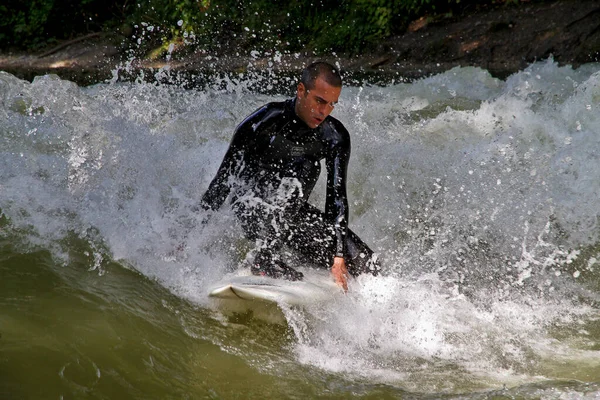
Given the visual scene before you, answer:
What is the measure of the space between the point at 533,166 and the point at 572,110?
87 centimetres

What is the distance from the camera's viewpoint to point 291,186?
4277 mm

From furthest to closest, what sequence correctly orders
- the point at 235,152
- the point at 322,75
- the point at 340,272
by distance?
the point at 235,152 < the point at 340,272 < the point at 322,75

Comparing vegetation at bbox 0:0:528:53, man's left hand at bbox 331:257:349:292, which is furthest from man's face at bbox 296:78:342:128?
vegetation at bbox 0:0:528:53

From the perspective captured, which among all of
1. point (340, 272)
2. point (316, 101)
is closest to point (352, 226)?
point (340, 272)

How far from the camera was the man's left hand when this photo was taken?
12.9 feet

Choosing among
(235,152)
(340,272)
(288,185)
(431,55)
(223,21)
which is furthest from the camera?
(223,21)

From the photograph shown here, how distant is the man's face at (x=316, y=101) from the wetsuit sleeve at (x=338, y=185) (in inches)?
8.7

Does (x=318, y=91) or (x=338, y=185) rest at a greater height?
(x=318, y=91)

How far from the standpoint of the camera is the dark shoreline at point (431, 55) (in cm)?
941

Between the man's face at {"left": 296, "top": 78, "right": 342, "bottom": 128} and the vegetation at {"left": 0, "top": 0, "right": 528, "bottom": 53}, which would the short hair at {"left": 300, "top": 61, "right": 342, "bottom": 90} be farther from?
the vegetation at {"left": 0, "top": 0, "right": 528, "bottom": 53}

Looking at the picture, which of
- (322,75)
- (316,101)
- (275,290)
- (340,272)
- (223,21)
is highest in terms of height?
(223,21)

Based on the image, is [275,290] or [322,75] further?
[275,290]

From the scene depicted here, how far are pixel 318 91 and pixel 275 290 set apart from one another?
116 cm

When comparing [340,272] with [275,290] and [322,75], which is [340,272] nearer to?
[275,290]
